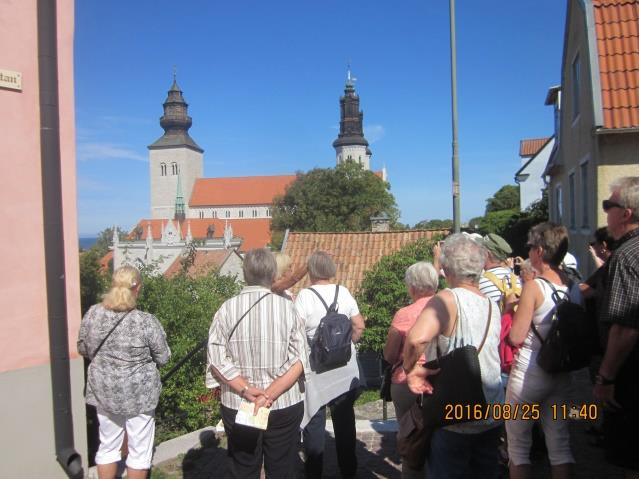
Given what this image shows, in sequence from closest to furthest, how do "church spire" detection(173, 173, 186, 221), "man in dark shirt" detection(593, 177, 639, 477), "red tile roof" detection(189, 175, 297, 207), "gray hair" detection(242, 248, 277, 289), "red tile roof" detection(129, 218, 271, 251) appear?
"man in dark shirt" detection(593, 177, 639, 477) < "gray hair" detection(242, 248, 277, 289) < "red tile roof" detection(129, 218, 271, 251) < "church spire" detection(173, 173, 186, 221) < "red tile roof" detection(189, 175, 297, 207)

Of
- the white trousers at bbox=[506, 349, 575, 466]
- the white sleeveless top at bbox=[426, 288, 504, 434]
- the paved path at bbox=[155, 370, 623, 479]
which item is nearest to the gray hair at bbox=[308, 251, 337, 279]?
the white sleeveless top at bbox=[426, 288, 504, 434]

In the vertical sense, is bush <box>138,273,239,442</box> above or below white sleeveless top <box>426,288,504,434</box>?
below

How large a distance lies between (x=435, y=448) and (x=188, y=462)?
239cm

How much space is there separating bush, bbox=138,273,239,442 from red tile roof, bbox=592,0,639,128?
7.36m

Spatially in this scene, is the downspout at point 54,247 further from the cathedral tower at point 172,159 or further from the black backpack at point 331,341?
the cathedral tower at point 172,159

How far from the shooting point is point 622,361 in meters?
2.62

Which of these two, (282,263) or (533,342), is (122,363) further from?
(533,342)

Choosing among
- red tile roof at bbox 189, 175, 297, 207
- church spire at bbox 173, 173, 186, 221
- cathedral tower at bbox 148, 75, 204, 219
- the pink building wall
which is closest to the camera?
the pink building wall

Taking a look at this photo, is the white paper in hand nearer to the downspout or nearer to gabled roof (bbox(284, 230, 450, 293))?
the downspout

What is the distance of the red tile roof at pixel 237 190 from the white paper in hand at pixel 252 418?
11023 centimetres

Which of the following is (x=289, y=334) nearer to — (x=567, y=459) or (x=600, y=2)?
(x=567, y=459)

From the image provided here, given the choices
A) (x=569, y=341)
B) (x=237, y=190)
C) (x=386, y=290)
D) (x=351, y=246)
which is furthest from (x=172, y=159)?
(x=569, y=341)

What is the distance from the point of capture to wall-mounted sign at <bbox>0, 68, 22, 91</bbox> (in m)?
3.84

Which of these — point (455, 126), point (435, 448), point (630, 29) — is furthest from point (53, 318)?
point (630, 29)
